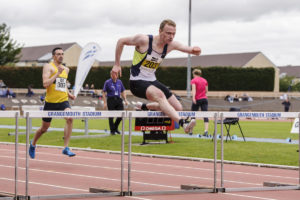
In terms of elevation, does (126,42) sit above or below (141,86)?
above

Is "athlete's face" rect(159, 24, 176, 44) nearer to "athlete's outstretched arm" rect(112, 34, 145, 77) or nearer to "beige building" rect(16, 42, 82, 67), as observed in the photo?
"athlete's outstretched arm" rect(112, 34, 145, 77)

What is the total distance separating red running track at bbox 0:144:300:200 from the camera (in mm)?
8109

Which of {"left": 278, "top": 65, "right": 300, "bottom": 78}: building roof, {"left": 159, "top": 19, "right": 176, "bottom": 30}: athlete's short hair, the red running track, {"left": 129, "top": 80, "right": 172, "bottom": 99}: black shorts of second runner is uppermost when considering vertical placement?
{"left": 278, "top": 65, "right": 300, "bottom": 78}: building roof

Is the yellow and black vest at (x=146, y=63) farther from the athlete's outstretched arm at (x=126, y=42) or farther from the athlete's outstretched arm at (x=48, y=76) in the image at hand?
the athlete's outstretched arm at (x=48, y=76)

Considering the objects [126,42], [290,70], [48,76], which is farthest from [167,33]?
[290,70]

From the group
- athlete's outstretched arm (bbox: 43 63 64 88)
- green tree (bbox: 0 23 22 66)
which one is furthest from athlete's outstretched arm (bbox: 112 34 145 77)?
green tree (bbox: 0 23 22 66)

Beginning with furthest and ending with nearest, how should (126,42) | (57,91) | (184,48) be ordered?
1. (57,91)
2. (184,48)
3. (126,42)

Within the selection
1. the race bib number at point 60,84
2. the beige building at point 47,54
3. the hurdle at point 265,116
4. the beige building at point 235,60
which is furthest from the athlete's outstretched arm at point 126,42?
the beige building at point 47,54

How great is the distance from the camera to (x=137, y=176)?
9891 mm

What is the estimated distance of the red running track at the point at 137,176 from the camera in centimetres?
811

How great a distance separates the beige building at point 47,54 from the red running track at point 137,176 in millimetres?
87346

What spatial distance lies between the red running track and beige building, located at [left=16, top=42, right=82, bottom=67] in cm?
8735

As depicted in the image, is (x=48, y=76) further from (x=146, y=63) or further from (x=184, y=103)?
(x=184, y=103)

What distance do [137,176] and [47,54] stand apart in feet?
312
